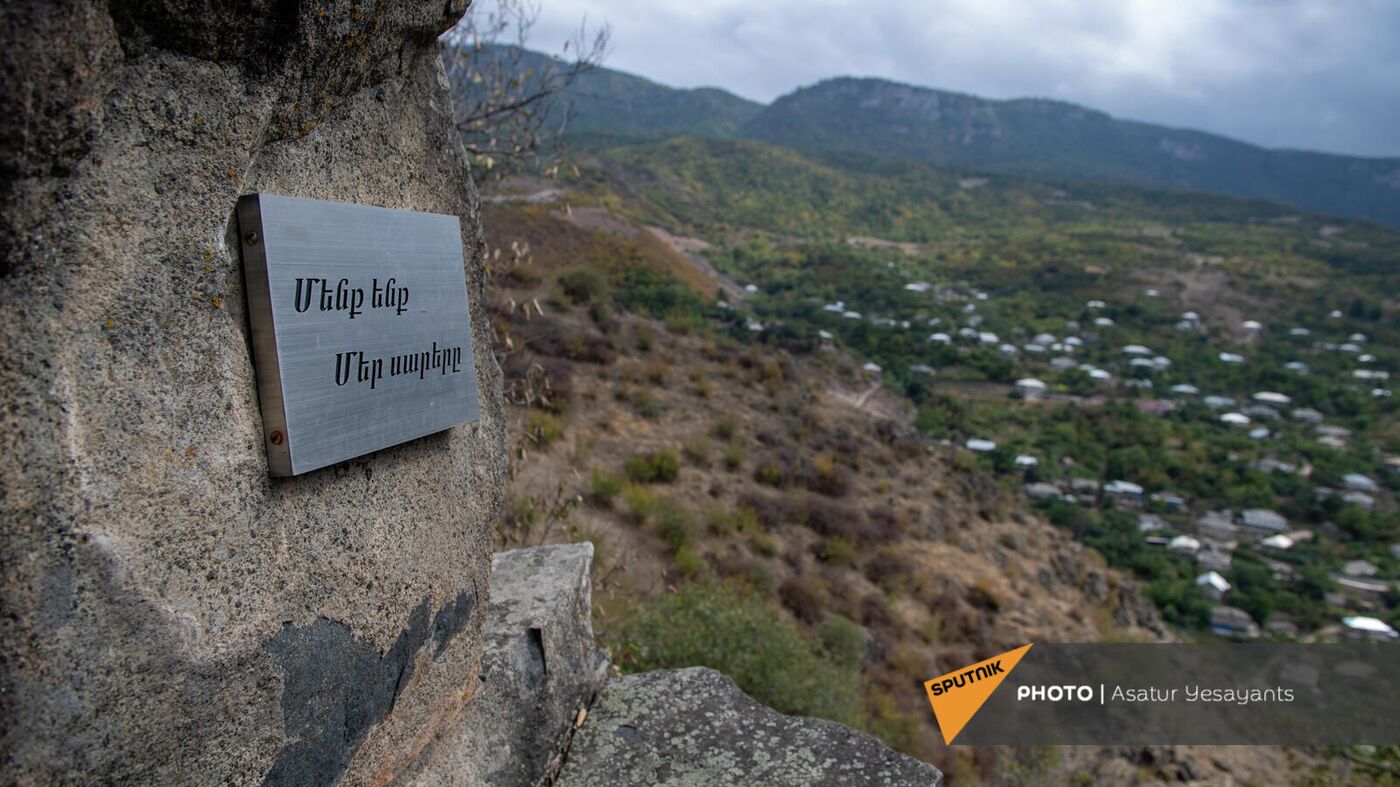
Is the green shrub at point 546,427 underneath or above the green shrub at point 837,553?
above

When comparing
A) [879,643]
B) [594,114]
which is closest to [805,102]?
[594,114]

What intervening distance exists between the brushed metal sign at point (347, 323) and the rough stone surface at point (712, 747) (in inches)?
53.7

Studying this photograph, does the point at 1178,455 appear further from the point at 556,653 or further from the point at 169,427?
the point at 169,427

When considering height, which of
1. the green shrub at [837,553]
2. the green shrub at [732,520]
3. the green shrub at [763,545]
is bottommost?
the green shrub at [837,553]

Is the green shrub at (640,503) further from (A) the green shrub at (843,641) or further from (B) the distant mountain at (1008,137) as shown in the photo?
(B) the distant mountain at (1008,137)

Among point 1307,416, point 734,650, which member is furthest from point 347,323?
point 1307,416

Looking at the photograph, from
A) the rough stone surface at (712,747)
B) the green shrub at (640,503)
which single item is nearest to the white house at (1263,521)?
the green shrub at (640,503)

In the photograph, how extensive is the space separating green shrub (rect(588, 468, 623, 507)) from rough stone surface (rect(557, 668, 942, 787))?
530cm

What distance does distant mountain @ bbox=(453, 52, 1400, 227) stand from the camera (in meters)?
124

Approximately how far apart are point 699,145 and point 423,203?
69.4m

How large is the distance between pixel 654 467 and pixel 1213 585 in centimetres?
1286

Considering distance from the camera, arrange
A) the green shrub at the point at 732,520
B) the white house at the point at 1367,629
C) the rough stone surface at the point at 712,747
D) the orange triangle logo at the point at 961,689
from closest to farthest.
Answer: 1. the rough stone surface at the point at 712,747
2. the orange triangle logo at the point at 961,689
3. the green shrub at the point at 732,520
4. the white house at the point at 1367,629

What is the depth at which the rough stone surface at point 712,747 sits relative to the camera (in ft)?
8.63

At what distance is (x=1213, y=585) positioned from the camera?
16.0m
